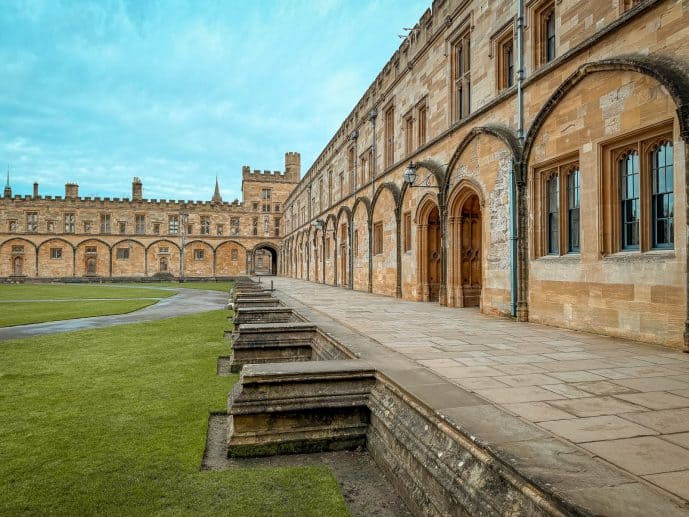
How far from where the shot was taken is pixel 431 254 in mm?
14070

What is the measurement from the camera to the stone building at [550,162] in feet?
20.5

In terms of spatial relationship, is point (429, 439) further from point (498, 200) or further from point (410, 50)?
point (410, 50)

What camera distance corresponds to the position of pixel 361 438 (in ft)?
13.1

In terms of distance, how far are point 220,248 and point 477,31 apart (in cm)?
4471

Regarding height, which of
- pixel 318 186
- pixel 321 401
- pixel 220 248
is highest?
pixel 318 186

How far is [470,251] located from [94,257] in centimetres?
4712

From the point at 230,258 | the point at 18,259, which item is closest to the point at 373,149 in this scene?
the point at 230,258

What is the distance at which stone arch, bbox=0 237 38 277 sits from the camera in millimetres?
47625

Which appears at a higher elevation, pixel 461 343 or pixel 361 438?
pixel 461 343

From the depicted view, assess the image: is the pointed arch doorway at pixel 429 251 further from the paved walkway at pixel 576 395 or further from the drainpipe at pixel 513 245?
the paved walkway at pixel 576 395

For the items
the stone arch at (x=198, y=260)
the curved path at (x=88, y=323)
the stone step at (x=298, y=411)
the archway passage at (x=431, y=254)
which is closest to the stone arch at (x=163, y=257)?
the stone arch at (x=198, y=260)

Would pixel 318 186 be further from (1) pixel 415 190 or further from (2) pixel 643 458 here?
(2) pixel 643 458

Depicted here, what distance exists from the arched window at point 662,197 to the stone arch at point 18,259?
54.1m

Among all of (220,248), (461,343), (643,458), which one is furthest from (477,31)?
(220,248)
